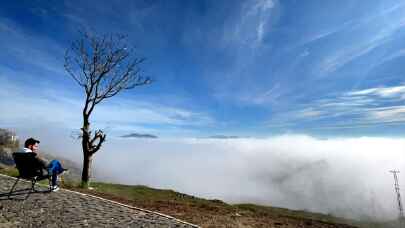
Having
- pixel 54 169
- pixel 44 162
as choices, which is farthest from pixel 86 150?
pixel 44 162

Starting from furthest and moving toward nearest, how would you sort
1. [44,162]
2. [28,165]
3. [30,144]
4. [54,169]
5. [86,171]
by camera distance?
1. [86,171]
2. [54,169]
3. [30,144]
4. [44,162]
5. [28,165]

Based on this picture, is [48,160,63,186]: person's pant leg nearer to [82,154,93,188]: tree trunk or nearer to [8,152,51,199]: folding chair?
[8,152,51,199]: folding chair

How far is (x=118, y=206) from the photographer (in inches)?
514

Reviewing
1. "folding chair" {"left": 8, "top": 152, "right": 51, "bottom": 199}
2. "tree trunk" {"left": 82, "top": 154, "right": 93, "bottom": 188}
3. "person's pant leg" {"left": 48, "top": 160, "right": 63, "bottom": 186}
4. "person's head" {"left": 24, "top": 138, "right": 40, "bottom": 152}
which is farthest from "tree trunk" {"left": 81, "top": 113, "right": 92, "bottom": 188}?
"folding chair" {"left": 8, "top": 152, "right": 51, "bottom": 199}

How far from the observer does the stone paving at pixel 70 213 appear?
1002 cm

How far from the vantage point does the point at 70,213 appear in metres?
11.1

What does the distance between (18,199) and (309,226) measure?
13.5 m

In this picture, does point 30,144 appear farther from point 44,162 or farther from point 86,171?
point 86,171

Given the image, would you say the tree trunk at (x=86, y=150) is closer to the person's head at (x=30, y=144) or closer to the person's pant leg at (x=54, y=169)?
the person's pant leg at (x=54, y=169)

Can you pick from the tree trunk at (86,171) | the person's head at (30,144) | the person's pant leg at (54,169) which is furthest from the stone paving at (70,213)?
the tree trunk at (86,171)

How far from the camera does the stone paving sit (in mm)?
10023

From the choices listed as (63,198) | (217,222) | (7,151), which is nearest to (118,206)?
(63,198)

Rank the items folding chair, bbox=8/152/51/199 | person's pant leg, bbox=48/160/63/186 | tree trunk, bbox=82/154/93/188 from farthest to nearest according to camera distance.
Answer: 1. tree trunk, bbox=82/154/93/188
2. person's pant leg, bbox=48/160/63/186
3. folding chair, bbox=8/152/51/199

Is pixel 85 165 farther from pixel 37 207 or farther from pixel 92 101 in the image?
pixel 37 207
